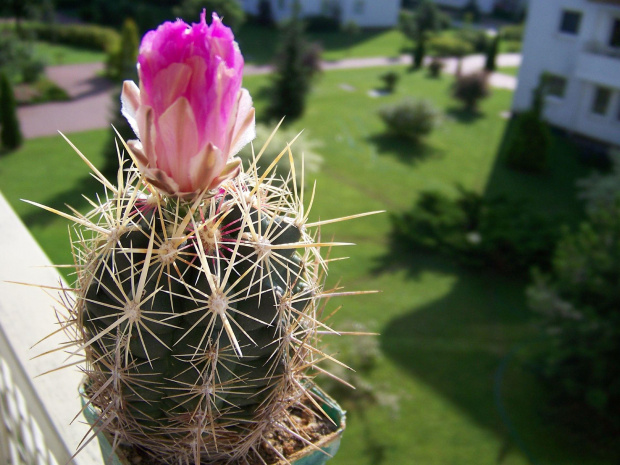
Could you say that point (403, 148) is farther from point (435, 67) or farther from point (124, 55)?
point (124, 55)

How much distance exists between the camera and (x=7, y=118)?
14.1m

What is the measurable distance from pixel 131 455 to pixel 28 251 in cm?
136

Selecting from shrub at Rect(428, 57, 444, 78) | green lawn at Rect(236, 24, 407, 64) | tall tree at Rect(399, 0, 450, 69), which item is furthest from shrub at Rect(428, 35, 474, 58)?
shrub at Rect(428, 57, 444, 78)

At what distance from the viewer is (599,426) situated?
8.01 m

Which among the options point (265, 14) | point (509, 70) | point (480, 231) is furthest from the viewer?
point (265, 14)

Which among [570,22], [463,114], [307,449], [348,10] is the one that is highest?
[307,449]

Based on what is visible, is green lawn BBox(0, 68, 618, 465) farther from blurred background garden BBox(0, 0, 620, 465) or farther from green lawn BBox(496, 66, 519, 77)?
green lawn BBox(496, 66, 519, 77)

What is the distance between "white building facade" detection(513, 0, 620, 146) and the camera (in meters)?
17.2

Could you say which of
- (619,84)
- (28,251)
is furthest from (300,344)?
(619,84)

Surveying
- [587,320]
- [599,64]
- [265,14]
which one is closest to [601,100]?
[599,64]

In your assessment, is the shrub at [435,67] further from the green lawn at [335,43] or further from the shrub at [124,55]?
the shrub at [124,55]

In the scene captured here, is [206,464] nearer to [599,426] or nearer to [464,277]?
[599,426]

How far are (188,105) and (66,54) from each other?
24.6 metres

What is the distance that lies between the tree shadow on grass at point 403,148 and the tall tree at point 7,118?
8.91 meters
